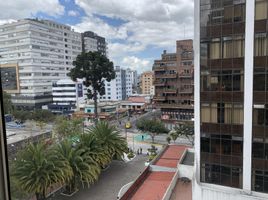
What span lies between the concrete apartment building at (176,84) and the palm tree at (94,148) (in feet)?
25.8

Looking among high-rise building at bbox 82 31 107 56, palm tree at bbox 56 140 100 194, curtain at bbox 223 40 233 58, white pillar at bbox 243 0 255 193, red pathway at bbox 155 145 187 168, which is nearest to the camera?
white pillar at bbox 243 0 255 193

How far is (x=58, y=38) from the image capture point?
14.5m

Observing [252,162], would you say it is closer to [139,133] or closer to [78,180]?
[78,180]

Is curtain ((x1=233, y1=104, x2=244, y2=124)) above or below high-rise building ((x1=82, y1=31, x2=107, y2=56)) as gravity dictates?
below

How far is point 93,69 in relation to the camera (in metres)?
9.56

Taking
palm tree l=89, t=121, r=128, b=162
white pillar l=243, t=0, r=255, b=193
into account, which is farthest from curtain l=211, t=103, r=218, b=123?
palm tree l=89, t=121, r=128, b=162

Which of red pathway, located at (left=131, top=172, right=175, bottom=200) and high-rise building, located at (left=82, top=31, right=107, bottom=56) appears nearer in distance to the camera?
red pathway, located at (left=131, top=172, right=175, bottom=200)

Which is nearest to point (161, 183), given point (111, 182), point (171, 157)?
point (111, 182)

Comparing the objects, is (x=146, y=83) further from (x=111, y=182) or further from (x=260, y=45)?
(x=260, y=45)

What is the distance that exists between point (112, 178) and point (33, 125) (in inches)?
295

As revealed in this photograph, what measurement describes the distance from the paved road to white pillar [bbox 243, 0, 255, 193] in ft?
9.01

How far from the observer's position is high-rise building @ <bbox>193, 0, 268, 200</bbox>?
11.6 feet

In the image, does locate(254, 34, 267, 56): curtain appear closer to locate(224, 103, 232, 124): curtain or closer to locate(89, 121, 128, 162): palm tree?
locate(224, 103, 232, 124): curtain

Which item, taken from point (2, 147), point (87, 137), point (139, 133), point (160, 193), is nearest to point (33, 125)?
point (139, 133)
